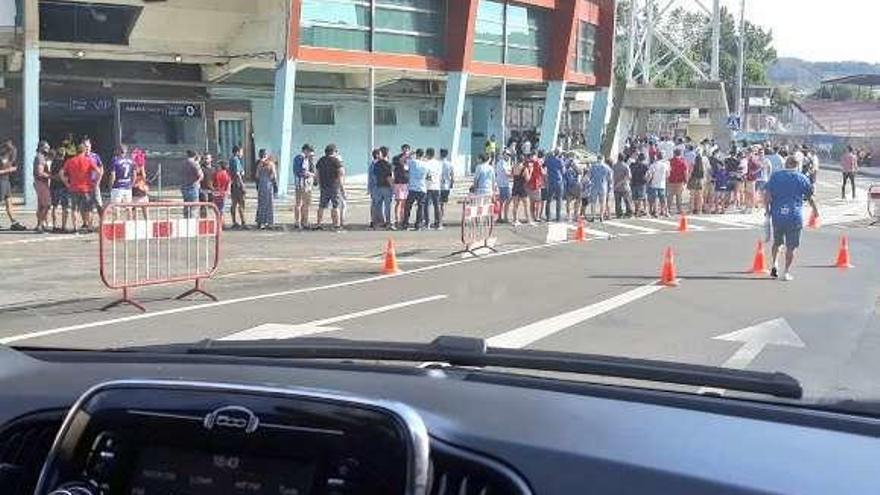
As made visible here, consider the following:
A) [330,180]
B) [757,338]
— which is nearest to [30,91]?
[330,180]

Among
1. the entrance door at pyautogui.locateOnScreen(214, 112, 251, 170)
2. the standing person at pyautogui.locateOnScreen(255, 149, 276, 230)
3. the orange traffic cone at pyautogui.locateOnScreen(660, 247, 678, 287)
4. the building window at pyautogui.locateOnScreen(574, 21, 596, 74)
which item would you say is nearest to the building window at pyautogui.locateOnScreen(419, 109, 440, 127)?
the building window at pyautogui.locateOnScreen(574, 21, 596, 74)

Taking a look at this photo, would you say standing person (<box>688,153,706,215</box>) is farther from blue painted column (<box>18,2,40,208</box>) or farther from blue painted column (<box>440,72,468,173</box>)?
blue painted column (<box>18,2,40,208</box>)

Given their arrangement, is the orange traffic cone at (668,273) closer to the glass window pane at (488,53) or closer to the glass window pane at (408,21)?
the glass window pane at (408,21)

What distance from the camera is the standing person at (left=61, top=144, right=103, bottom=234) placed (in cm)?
2023

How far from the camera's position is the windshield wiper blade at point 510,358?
2383 mm

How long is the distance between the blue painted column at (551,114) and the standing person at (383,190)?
1697 centimetres

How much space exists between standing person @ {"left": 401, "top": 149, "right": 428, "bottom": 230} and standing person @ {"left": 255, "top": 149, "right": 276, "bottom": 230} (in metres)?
2.80

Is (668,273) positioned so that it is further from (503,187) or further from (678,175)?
(678,175)

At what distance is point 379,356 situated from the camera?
2.86 metres

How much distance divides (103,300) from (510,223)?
14113mm

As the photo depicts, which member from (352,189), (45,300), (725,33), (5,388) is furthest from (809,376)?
(725,33)

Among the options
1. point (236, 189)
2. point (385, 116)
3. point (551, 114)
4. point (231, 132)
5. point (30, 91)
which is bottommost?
point (236, 189)

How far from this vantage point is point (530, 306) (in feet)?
41.7

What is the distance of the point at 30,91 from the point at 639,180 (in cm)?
1474
